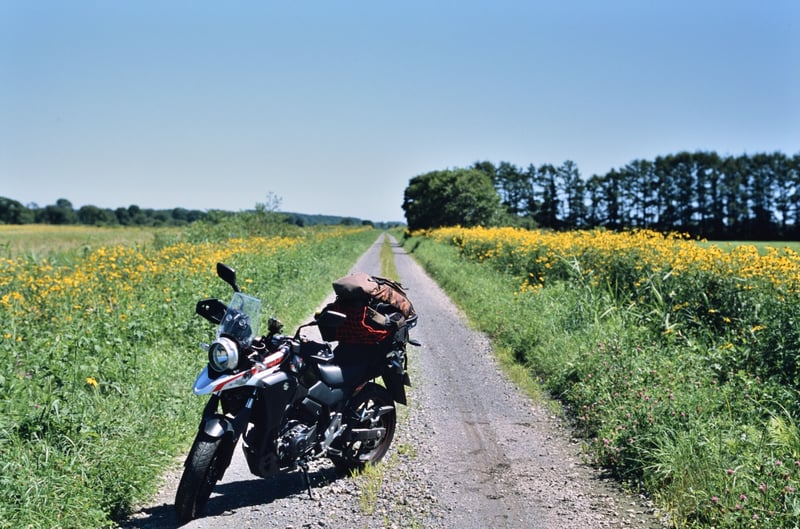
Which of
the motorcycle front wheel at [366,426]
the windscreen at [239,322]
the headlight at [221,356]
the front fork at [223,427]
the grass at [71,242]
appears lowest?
the motorcycle front wheel at [366,426]

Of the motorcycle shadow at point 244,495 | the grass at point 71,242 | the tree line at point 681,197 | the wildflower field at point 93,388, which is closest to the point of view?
the wildflower field at point 93,388

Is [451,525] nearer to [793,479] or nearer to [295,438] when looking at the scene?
[295,438]

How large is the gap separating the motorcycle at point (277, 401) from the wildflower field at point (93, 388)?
70cm

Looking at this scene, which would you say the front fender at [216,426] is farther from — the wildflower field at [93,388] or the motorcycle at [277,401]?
the wildflower field at [93,388]

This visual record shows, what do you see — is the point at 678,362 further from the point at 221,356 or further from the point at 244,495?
the point at 221,356

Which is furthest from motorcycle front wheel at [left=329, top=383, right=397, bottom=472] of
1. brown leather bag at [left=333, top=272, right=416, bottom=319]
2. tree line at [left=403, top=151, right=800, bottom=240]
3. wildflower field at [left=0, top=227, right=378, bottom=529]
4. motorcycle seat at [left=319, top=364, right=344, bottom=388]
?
tree line at [left=403, top=151, right=800, bottom=240]

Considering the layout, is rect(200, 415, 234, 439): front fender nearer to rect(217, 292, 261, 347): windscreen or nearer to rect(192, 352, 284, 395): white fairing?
rect(192, 352, 284, 395): white fairing

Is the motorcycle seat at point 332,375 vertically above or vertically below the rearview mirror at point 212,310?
below

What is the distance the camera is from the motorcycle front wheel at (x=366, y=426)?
196 inches

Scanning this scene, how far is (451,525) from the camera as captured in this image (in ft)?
13.7

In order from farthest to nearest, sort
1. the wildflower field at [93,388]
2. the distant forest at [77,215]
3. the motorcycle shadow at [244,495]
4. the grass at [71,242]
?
1. the distant forest at [77,215]
2. the grass at [71,242]
3. the motorcycle shadow at [244,495]
4. the wildflower field at [93,388]

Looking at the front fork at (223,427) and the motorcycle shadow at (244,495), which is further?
the motorcycle shadow at (244,495)

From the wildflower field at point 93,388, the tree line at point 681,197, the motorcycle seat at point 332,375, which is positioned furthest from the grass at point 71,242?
the tree line at point 681,197

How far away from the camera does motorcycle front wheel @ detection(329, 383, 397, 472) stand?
497 centimetres
